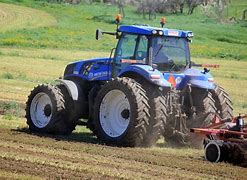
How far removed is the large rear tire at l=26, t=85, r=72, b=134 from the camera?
13977mm

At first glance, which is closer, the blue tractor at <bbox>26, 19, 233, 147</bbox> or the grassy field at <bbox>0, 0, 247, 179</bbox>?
the grassy field at <bbox>0, 0, 247, 179</bbox>

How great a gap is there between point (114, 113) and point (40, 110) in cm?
A: 233

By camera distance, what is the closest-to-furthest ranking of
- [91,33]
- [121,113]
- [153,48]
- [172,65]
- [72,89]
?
[121,113]
[153,48]
[172,65]
[72,89]
[91,33]

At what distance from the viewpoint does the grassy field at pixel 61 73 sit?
379 inches

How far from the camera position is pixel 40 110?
1459 centimetres

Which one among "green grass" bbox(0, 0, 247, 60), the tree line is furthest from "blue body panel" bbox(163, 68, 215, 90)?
the tree line

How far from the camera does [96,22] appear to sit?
7000cm

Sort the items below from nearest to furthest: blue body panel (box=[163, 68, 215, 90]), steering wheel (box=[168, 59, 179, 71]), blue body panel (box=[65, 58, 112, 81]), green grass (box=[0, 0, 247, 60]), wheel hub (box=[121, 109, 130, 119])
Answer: wheel hub (box=[121, 109, 130, 119]) → blue body panel (box=[163, 68, 215, 90]) → steering wheel (box=[168, 59, 179, 71]) → blue body panel (box=[65, 58, 112, 81]) → green grass (box=[0, 0, 247, 60])

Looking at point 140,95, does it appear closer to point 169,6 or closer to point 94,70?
point 94,70

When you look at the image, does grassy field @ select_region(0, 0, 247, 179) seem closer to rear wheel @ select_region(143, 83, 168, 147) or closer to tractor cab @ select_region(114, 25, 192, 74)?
rear wheel @ select_region(143, 83, 168, 147)

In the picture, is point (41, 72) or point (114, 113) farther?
point (41, 72)

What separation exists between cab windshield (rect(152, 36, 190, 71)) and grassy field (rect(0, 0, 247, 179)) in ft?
5.47

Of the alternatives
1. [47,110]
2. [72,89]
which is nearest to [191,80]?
[72,89]

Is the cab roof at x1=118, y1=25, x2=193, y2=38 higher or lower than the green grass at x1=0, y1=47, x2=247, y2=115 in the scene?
higher
